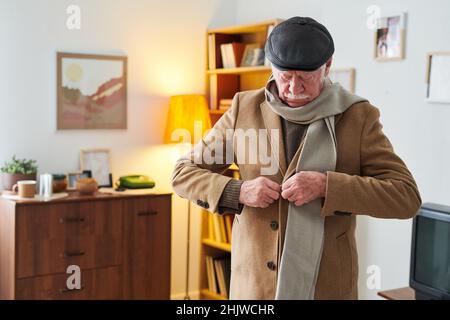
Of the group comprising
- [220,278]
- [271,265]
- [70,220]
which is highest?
[271,265]

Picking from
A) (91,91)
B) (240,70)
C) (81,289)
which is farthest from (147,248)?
(240,70)

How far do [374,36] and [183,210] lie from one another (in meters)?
2.09

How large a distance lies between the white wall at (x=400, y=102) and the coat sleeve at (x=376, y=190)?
68.9 inches

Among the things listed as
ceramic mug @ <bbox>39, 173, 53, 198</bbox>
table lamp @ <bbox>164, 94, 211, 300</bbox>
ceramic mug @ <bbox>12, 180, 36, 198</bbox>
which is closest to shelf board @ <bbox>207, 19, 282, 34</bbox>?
table lamp @ <bbox>164, 94, 211, 300</bbox>

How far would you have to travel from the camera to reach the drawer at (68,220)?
3900 millimetres

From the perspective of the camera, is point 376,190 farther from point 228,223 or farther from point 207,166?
point 228,223

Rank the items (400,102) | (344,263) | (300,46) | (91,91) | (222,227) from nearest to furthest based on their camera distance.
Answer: (300,46), (344,263), (400,102), (91,91), (222,227)

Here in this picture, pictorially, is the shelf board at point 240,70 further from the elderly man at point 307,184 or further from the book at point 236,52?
the elderly man at point 307,184

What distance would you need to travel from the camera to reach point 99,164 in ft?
15.0

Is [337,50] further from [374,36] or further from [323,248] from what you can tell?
[323,248]

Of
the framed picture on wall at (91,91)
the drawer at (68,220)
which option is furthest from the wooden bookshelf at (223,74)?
the drawer at (68,220)

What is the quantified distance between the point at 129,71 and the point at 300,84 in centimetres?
316

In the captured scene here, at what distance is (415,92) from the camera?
3482 millimetres

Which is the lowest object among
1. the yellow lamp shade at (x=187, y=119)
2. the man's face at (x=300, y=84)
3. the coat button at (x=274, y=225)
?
the coat button at (x=274, y=225)
